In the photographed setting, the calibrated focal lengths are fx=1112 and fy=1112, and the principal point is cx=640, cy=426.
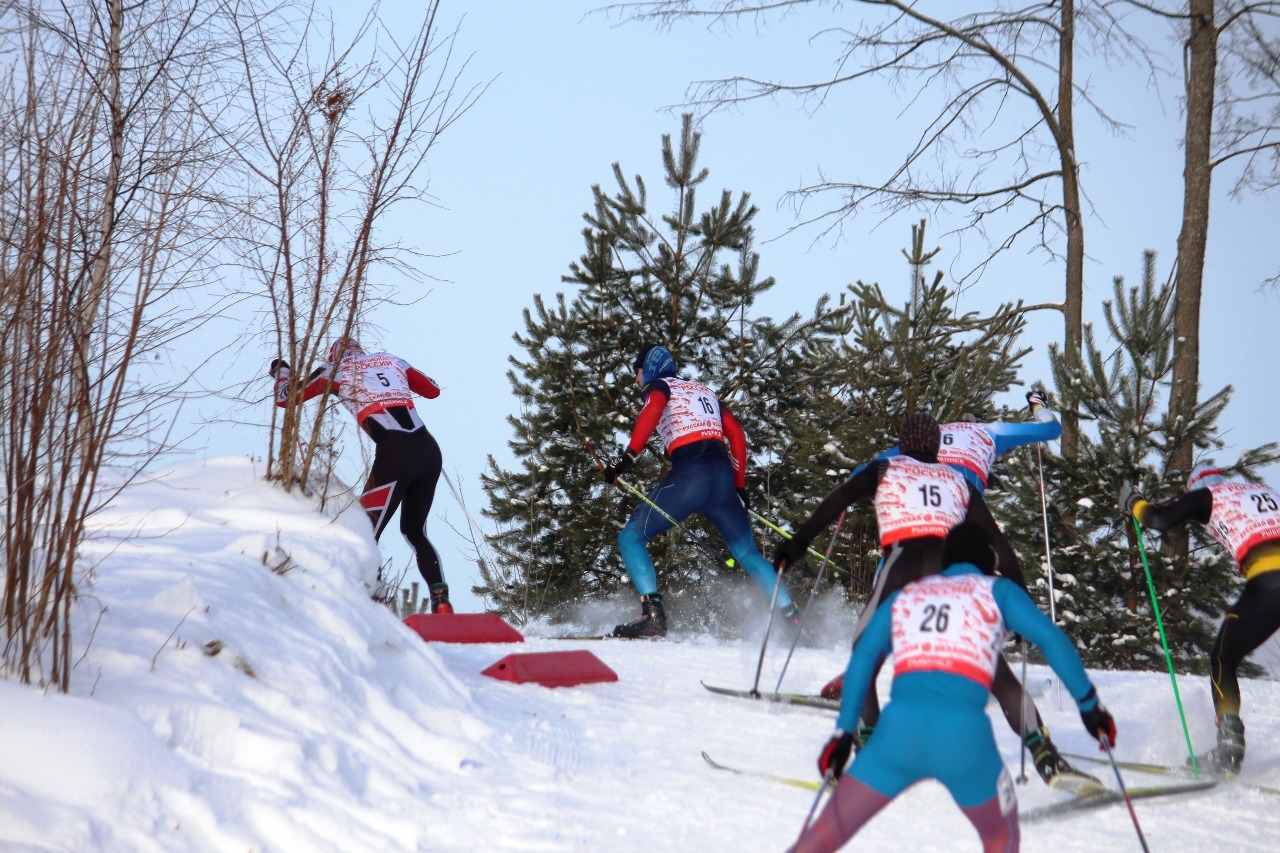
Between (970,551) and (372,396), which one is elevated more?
(372,396)

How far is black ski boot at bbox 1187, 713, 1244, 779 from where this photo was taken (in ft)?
17.6

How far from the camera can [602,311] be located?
16953mm

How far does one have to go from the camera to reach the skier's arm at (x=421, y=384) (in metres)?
7.88

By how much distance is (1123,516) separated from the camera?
1096 centimetres

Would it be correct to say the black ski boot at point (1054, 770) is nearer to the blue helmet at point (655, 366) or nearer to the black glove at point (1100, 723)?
the black glove at point (1100, 723)

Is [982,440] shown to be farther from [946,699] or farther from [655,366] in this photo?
[946,699]

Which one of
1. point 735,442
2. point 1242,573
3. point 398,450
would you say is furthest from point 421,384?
point 1242,573

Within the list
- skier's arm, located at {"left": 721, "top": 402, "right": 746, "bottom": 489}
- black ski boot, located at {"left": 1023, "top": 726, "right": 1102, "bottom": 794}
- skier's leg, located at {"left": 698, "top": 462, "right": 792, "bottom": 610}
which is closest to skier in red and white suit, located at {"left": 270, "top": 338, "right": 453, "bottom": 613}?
skier's leg, located at {"left": 698, "top": 462, "right": 792, "bottom": 610}

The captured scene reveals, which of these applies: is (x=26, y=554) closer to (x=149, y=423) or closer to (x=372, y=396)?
(x=149, y=423)

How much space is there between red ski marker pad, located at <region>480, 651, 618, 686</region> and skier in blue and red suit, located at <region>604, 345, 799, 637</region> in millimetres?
1628

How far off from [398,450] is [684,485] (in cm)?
211

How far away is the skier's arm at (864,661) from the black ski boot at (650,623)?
5.12 m

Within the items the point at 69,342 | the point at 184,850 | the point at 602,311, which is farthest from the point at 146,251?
the point at 602,311

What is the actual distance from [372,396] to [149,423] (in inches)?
148
